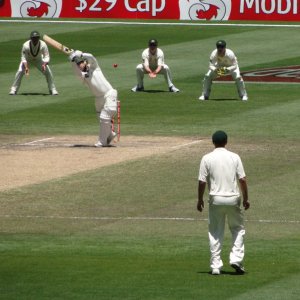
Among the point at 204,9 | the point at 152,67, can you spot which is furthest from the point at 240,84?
the point at 204,9

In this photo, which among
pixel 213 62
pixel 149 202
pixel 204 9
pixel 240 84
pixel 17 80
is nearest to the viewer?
pixel 149 202

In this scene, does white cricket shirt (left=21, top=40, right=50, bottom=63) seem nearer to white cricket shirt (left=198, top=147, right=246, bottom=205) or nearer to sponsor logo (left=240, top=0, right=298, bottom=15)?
sponsor logo (left=240, top=0, right=298, bottom=15)

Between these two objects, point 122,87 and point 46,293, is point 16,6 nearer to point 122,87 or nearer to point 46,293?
point 122,87

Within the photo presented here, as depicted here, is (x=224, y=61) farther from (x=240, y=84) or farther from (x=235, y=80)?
(x=240, y=84)

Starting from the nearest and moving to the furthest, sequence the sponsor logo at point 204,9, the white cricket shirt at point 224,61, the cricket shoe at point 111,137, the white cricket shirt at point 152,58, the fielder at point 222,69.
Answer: the cricket shoe at point 111,137 < the fielder at point 222,69 < the white cricket shirt at point 224,61 < the white cricket shirt at point 152,58 < the sponsor logo at point 204,9

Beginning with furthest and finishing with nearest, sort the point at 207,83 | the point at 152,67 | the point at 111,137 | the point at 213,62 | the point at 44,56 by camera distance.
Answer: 1. the point at 152,67
2. the point at 44,56
3. the point at 213,62
4. the point at 207,83
5. the point at 111,137

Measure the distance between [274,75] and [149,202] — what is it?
19.6 meters

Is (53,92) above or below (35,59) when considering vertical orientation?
below

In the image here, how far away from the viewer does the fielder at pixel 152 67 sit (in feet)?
127

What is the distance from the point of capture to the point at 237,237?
54.9 feet

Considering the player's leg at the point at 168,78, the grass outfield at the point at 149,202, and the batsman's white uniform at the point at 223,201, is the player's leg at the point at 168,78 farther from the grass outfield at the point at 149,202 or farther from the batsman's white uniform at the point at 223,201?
the batsman's white uniform at the point at 223,201

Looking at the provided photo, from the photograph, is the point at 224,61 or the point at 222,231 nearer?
the point at 222,231

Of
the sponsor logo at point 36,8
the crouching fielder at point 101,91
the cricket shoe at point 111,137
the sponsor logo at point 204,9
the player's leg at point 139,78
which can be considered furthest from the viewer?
the sponsor logo at point 36,8

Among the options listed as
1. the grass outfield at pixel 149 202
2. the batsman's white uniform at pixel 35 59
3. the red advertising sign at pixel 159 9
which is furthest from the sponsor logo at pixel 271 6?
the batsman's white uniform at pixel 35 59
